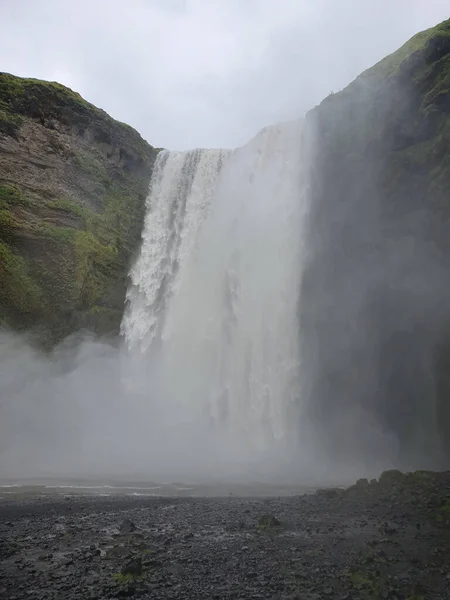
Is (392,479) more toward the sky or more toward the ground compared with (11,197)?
more toward the ground

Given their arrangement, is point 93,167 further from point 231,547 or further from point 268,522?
point 231,547

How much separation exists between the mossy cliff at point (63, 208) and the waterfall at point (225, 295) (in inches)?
78.7

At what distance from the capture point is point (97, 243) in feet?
99.0

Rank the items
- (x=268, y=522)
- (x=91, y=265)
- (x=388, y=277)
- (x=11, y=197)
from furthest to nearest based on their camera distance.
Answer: (x=91, y=265) < (x=11, y=197) < (x=388, y=277) < (x=268, y=522)

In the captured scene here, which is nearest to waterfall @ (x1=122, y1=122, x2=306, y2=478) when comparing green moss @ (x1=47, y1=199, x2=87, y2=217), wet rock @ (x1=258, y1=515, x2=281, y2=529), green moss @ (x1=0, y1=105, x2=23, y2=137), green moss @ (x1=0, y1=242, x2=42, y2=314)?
green moss @ (x1=47, y1=199, x2=87, y2=217)

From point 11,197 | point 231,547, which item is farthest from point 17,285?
point 231,547

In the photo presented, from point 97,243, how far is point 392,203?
1803 centimetres

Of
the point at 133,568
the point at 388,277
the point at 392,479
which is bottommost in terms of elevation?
the point at 133,568

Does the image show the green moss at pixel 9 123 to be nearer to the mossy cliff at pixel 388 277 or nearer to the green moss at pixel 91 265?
the green moss at pixel 91 265

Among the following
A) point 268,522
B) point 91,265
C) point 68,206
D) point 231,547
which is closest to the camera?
point 231,547

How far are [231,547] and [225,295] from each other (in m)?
20.1

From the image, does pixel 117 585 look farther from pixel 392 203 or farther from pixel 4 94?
pixel 4 94

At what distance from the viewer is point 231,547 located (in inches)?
345

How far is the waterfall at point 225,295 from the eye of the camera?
80.3 feet
